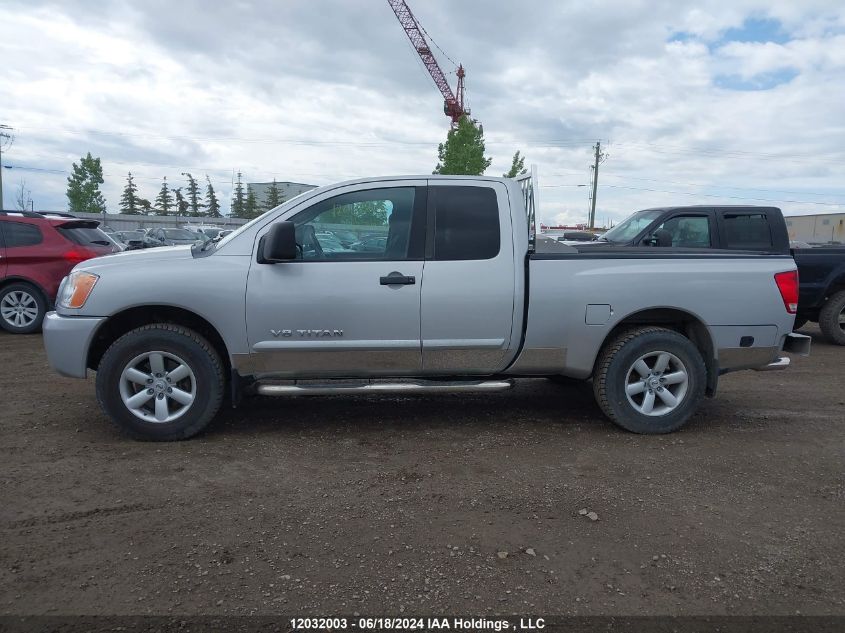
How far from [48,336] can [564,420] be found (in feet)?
12.6

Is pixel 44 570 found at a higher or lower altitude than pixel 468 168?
lower

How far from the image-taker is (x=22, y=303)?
29.8 ft

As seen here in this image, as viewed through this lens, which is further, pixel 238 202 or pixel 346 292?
pixel 238 202

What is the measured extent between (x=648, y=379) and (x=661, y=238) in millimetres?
3798

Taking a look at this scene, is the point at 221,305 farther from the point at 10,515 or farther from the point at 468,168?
the point at 468,168

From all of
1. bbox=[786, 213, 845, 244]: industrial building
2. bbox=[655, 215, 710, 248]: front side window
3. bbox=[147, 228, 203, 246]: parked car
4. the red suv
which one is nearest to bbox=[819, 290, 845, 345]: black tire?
bbox=[655, 215, 710, 248]: front side window

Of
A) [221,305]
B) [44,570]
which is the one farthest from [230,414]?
[44,570]

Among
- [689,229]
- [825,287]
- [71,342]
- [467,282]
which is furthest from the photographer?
[825,287]

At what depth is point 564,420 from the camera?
5160 mm

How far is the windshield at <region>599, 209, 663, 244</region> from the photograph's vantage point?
8492mm

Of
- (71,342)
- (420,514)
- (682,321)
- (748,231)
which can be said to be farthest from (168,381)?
(748,231)

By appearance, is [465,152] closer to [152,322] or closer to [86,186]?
[152,322]

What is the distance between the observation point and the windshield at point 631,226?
27.9 feet

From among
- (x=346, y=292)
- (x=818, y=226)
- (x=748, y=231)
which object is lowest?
(x=346, y=292)
